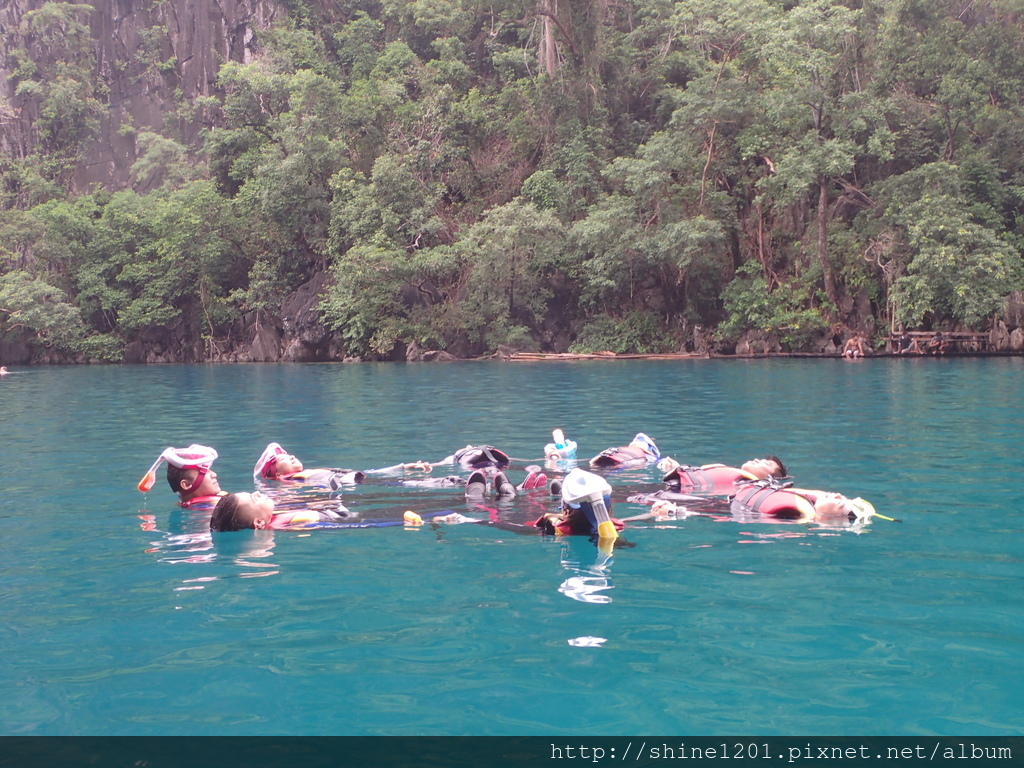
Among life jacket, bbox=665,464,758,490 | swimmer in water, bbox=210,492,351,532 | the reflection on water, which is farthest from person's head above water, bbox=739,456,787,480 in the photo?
swimmer in water, bbox=210,492,351,532

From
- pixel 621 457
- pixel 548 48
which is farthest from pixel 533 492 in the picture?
pixel 548 48

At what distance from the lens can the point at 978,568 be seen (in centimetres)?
583

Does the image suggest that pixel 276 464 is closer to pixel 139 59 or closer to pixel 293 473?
pixel 293 473

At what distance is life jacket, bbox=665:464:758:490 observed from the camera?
8523mm

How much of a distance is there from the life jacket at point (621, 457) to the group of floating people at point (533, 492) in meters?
0.01

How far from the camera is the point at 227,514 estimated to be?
7184 mm

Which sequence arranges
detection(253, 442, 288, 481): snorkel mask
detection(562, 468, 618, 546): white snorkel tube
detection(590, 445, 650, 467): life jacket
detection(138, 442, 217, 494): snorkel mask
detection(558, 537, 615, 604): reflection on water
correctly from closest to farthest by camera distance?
detection(558, 537, 615, 604): reflection on water, detection(562, 468, 618, 546): white snorkel tube, detection(138, 442, 217, 494): snorkel mask, detection(253, 442, 288, 481): snorkel mask, detection(590, 445, 650, 467): life jacket

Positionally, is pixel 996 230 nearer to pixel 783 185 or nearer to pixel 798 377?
pixel 783 185

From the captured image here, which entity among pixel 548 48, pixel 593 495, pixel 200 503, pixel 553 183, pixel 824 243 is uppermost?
pixel 548 48

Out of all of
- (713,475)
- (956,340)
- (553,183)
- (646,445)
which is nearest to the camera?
(713,475)

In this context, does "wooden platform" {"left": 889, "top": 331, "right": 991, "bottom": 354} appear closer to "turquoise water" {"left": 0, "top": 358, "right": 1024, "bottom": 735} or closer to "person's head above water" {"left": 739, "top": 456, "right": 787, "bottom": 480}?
"turquoise water" {"left": 0, "top": 358, "right": 1024, "bottom": 735}

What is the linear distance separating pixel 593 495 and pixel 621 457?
405 cm

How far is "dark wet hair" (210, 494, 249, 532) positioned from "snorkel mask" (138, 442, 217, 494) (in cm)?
113

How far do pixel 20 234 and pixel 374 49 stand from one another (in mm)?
20814
